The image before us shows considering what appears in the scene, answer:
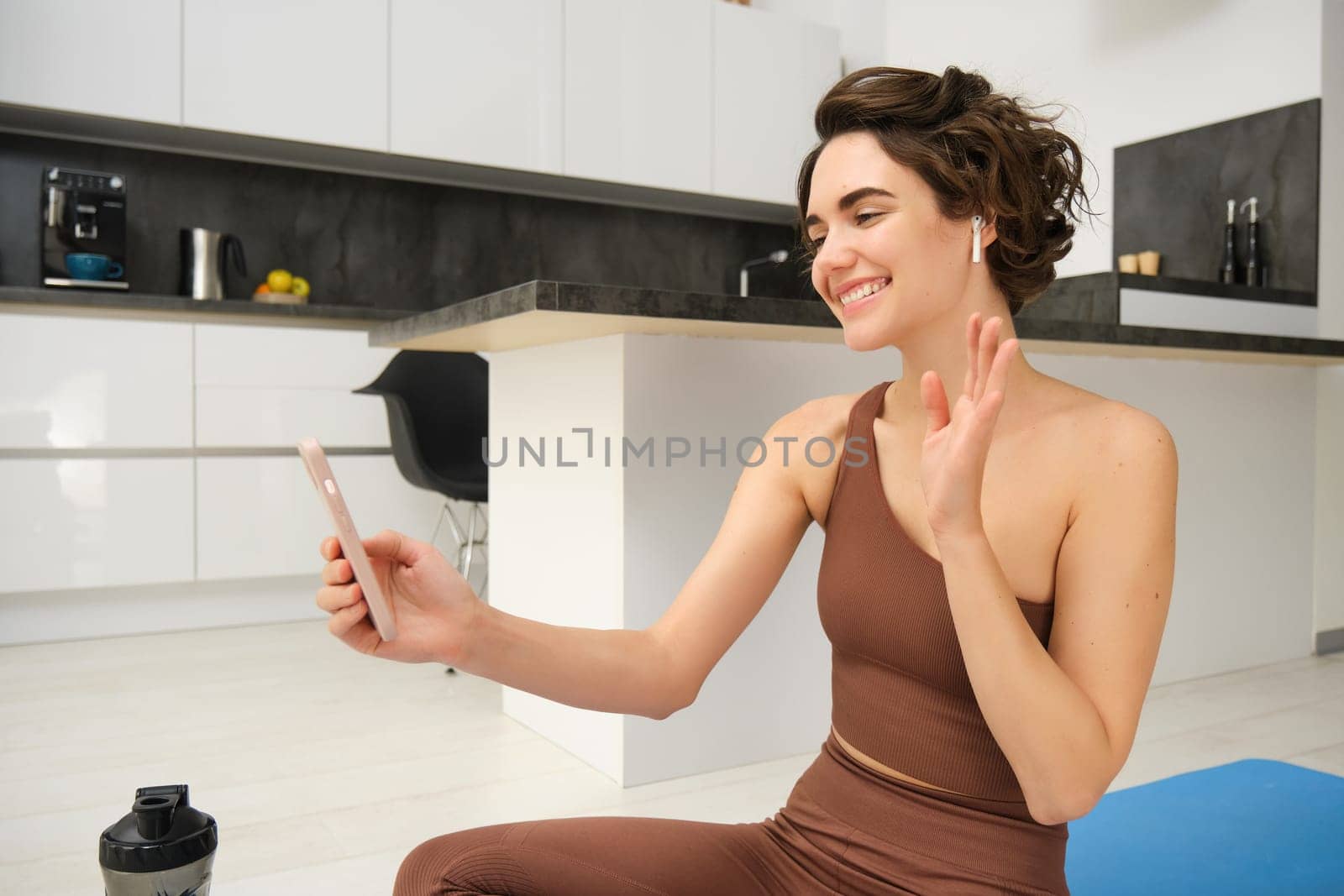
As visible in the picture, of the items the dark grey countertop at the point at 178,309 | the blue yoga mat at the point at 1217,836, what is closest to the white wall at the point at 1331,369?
the blue yoga mat at the point at 1217,836

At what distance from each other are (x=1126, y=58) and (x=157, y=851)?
14.4 feet

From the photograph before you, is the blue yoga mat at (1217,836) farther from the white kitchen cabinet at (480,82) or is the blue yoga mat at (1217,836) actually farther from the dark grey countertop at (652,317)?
the white kitchen cabinet at (480,82)

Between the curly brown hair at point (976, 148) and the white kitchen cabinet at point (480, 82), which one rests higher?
the white kitchen cabinet at point (480, 82)

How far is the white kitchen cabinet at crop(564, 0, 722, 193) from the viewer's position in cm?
469

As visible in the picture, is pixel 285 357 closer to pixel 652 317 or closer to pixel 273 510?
pixel 273 510

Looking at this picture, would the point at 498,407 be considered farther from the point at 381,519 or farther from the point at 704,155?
the point at 704,155

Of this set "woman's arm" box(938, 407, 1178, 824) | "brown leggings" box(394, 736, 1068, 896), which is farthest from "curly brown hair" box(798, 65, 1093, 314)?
"brown leggings" box(394, 736, 1068, 896)

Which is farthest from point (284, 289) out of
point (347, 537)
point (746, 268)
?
point (347, 537)

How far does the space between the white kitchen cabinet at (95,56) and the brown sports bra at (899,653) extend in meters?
3.59

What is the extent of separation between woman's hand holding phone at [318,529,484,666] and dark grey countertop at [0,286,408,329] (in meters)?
3.02

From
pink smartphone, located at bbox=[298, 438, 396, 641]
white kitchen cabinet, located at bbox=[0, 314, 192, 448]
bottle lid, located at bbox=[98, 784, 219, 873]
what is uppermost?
white kitchen cabinet, located at bbox=[0, 314, 192, 448]

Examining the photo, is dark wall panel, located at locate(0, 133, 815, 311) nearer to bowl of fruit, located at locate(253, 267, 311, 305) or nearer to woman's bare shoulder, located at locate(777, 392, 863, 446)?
bowl of fruit, located at locate(253, 267, 311, 305)

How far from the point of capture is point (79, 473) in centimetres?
349

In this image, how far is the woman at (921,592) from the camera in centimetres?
88
